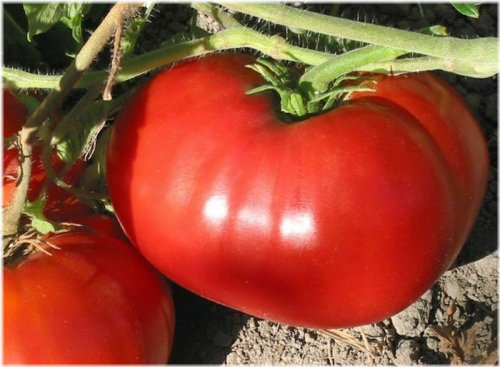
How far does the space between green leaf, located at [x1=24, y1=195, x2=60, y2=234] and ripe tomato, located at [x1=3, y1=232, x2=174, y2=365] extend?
0.04 meters

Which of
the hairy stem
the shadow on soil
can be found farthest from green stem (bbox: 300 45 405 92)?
the shadow on soil

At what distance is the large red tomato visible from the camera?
817mm

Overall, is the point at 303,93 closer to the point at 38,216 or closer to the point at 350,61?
the point at 350,61

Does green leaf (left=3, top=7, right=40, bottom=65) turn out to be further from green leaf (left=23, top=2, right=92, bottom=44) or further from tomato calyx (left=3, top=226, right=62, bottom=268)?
tomato calyx (left=3, top=226, right=62, bottom=268)

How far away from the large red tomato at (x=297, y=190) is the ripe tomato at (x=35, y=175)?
0.10 meters

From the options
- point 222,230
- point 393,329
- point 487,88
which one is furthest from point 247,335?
point 487,88

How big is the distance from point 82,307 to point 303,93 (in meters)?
0.31

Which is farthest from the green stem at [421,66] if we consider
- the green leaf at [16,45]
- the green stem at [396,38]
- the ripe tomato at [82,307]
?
the green leaf at [16,45]

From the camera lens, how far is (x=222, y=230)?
846mm

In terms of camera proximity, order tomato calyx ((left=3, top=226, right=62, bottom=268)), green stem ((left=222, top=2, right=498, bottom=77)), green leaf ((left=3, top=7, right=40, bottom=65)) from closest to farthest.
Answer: green stem ((left=222, top=2, right=498, bottom=77)), tomato calyx ((left=3, top=226, right=62, bottom=268)), green leaf ((left=3, top=7, right=40, bottom=65))

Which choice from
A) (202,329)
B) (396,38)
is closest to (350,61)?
(396,38)

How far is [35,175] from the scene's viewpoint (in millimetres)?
958

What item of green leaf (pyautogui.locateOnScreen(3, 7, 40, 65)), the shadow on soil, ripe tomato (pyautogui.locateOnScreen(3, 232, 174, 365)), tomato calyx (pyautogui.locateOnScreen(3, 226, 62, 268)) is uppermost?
green leaf (pyautogui.locateOnScreen(3, 7, 40, 65))

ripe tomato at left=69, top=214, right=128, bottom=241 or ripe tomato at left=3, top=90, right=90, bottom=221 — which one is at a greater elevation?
ripe tomato at left=3, top=90, right=90, bottom=221
